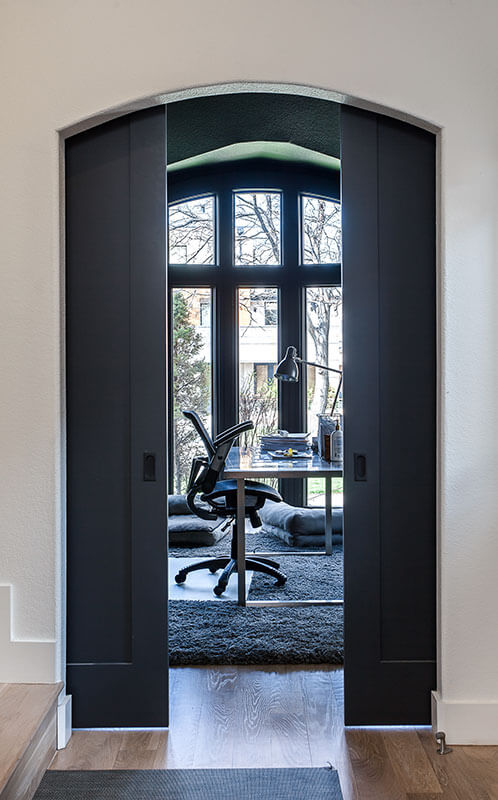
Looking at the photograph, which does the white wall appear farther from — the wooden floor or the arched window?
the arched window

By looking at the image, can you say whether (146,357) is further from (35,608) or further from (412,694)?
(412,694)

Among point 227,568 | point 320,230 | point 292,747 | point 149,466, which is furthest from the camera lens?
point 320,230

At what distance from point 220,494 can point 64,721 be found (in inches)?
74.9

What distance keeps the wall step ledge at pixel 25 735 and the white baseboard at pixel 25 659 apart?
3cm

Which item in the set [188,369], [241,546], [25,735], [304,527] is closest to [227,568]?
[241,546]

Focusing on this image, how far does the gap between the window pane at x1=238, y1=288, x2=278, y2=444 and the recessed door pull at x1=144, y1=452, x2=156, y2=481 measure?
3.48m

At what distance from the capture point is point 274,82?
237 cm

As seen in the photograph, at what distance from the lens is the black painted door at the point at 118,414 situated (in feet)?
8.06

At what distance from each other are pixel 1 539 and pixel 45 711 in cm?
59

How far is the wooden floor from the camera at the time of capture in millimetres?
2098

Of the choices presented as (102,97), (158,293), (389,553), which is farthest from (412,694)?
(102,97)

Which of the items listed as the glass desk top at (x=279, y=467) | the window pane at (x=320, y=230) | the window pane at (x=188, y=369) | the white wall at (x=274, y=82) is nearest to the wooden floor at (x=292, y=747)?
the white wall at (x=274, y=82)

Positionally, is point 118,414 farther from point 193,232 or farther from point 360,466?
point 193,232

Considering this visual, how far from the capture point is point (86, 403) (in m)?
2.48
